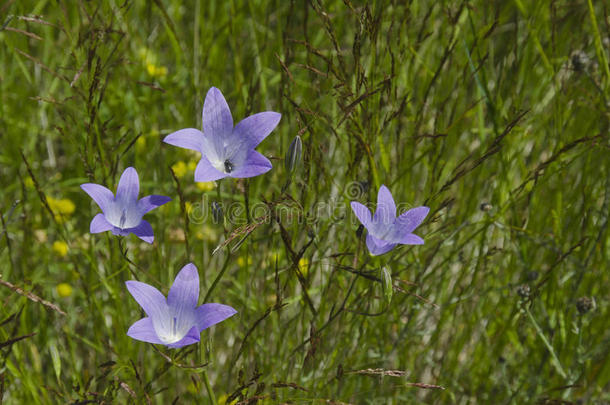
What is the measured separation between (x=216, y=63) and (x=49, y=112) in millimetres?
969

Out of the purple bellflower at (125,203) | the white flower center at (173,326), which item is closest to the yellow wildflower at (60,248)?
the purple bellflower at (125,203)

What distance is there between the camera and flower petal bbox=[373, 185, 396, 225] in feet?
5.54

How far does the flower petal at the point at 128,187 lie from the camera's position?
5.46 feet

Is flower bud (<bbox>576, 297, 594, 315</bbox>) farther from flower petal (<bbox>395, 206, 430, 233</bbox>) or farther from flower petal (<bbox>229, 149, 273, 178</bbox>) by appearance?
flower petal (<bbox>229, 149, 273, 178</bbox>)

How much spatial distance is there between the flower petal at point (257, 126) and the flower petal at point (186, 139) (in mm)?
137

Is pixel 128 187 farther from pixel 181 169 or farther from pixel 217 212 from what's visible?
pixel 181 169

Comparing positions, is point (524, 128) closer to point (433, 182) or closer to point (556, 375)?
point (433, 182)

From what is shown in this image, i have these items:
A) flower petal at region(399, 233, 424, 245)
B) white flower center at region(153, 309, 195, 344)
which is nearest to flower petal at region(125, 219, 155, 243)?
white flower center at region(153, 309, 195, 344)

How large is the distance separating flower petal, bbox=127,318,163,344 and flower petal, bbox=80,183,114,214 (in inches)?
14.8

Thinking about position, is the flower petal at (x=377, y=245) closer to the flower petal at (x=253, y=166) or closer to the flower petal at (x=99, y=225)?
the flower petal at (x=253, y=166)

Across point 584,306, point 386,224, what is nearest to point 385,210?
point 386,224

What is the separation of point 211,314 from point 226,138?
51 cm

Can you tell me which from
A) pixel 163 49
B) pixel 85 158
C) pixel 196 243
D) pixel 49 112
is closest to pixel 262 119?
pixel 85 158

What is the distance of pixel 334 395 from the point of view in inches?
84.3
